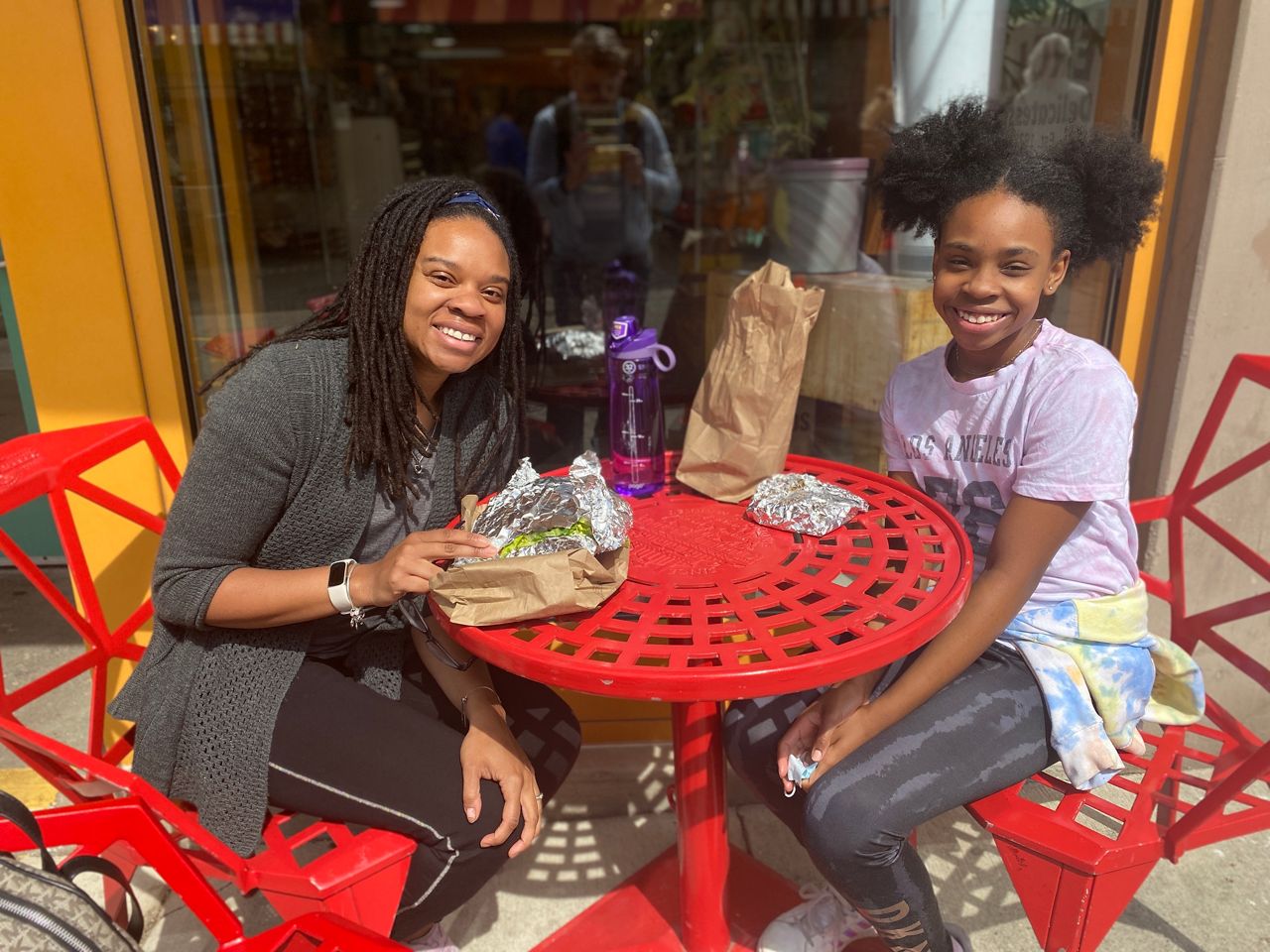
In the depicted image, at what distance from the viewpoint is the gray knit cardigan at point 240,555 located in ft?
4.67

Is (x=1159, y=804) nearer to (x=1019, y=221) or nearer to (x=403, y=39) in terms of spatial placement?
(x=1019, y=221)

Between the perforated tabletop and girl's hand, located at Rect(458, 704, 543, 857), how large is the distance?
0.21 meters

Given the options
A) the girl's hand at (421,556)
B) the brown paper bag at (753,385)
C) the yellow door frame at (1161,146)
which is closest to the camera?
the girl's hand at (421,556)

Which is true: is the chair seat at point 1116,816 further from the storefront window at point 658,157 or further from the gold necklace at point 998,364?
the storefront window at point 658,157

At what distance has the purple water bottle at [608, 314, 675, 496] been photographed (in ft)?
5.82

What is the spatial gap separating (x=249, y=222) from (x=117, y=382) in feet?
4.05

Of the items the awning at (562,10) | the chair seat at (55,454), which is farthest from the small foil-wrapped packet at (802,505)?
the awning at (562,10)

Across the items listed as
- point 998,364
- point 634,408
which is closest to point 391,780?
point 634,408

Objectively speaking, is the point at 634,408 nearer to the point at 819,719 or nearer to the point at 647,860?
the point at 819,719

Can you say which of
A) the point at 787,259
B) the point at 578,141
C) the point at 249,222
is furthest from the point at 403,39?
the point at 787,259

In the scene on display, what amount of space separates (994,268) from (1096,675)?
28.5 inches

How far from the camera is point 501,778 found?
152 centimetres

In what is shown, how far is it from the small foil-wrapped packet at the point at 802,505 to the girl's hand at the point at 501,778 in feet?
2.03

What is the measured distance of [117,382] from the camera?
202 cm
